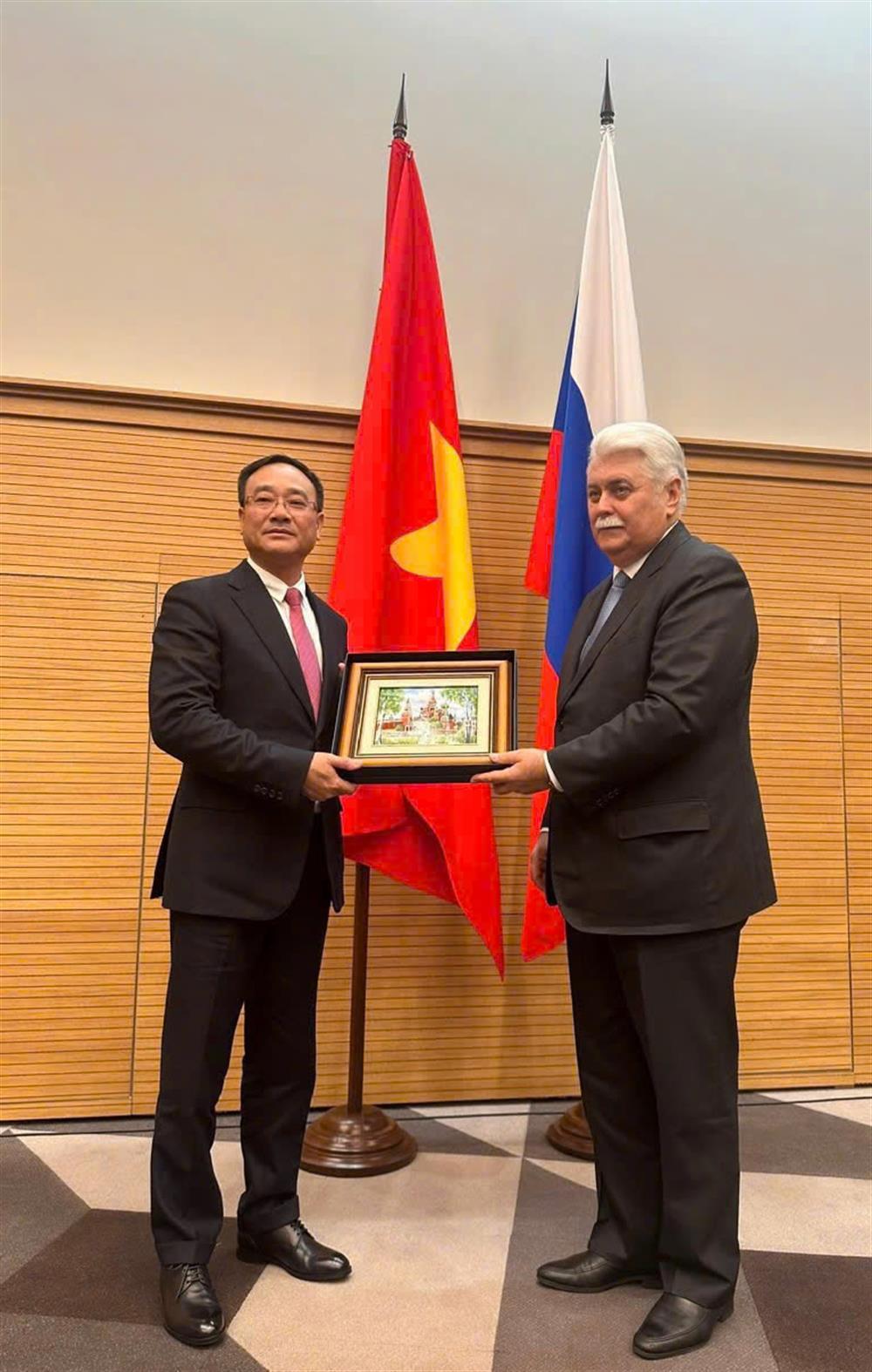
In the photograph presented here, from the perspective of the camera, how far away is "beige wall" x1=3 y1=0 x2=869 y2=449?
10.3 feet

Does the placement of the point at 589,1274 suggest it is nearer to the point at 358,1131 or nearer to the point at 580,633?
the point at 358,1131

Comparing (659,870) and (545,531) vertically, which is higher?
(545,531)

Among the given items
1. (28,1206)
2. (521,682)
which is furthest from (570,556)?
(28,1206)

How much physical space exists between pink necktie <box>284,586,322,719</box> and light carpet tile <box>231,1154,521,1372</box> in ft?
3.46

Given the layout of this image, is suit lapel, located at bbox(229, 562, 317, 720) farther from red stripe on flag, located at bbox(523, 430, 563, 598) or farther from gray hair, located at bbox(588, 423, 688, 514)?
red stripe on flag, located at bbox(523, 430, 563, 598)

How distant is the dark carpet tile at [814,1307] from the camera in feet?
5.31

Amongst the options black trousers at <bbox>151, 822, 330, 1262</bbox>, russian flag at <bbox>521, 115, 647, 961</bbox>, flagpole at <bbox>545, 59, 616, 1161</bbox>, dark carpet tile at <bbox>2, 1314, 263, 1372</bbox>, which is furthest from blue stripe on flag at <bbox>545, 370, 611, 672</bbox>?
dark carpet tile at <bbox>2, 1314, 263, 1372</bbox>

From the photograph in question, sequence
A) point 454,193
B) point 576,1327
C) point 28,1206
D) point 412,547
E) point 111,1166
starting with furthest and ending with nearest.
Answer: point 454,193 → point 412,547 → point 111,1166 → point 28,1206 → point 576,1327

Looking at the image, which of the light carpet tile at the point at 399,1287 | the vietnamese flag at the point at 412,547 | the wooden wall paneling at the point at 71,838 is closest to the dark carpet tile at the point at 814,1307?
the light carpet tile at the point at 399,1287

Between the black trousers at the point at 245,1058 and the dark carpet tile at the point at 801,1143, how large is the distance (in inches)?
49.2

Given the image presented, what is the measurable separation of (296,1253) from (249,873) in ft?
2.37

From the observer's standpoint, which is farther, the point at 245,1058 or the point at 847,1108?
the point at 847,1108

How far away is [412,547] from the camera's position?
9.12 feet

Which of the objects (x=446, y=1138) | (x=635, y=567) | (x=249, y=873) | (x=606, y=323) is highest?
(x=606, y=323)
